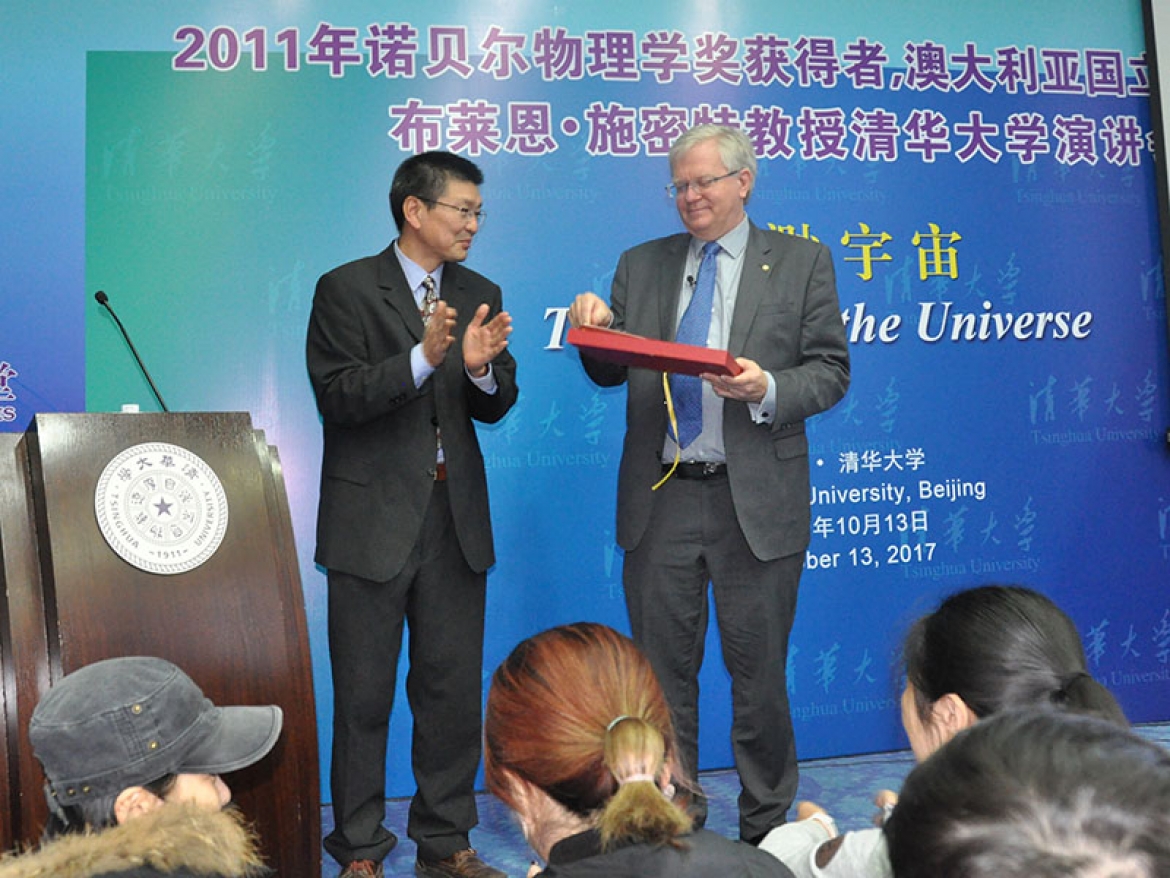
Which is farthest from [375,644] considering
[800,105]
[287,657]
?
[800,105]

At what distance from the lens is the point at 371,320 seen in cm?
271

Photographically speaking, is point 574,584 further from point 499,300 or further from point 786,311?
point 786,311

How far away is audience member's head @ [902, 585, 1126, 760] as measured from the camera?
4.49ft

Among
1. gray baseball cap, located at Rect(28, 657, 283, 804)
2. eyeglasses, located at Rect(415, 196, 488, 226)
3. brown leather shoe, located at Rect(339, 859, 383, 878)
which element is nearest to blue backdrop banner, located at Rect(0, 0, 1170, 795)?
eyeglasses, located at Rect(415, 196, 488, 226)

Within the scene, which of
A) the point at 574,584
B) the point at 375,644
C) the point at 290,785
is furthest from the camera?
the point at 574,584

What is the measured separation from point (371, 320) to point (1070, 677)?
180 centimetres

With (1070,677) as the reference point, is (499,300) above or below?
above

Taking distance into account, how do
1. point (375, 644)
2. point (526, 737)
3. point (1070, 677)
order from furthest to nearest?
point (375, 644) < point (1070, 677) < point (526, 737)

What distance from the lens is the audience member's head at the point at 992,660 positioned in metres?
1.37

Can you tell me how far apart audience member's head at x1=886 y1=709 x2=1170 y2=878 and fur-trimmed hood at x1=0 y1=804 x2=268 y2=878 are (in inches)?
27.5

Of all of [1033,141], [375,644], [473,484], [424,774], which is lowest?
[424,774]

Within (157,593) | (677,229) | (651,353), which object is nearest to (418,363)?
(651,353)

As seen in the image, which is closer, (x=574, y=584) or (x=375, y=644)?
(x=375, y=644)

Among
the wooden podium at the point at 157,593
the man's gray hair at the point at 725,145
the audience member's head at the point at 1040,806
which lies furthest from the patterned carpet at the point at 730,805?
the audience member's head at the point at 1040,806
